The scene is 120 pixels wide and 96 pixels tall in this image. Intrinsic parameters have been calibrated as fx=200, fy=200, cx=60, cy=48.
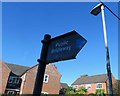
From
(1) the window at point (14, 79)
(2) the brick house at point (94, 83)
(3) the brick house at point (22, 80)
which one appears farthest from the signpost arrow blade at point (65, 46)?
(2) the brick house at point (94, 83)

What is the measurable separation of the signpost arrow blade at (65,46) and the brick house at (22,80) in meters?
33.5

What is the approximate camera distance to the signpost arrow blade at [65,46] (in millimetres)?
2943

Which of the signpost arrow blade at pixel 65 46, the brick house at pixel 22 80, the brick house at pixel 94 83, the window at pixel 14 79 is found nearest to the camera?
the signpost arrow blade at pixel 65 46

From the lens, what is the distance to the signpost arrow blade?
2.94 meters

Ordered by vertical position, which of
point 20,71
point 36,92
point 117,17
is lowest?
point 36,92

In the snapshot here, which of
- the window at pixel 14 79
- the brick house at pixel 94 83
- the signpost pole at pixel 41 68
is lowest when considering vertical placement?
the signpost pole at pixel 41 68

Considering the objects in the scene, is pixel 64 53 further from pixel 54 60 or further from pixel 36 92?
pixel 36 92

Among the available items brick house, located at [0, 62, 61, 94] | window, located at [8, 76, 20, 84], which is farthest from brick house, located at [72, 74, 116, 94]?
window, located at [8, 76, 20, 84]

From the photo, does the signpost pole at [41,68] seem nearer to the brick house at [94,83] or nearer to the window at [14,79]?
the window at [14,79]

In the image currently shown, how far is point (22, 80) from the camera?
124 feet

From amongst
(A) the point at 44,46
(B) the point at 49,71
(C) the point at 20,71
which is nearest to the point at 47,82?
(B) the point at 49,71

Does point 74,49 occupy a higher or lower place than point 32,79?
lower

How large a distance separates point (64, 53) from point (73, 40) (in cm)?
25

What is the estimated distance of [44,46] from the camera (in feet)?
11.7
